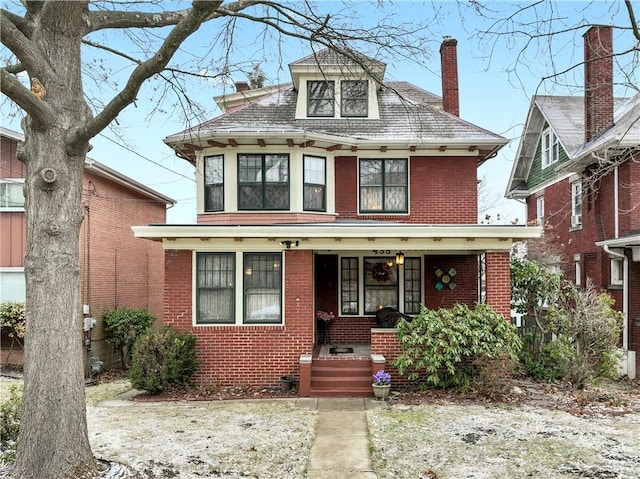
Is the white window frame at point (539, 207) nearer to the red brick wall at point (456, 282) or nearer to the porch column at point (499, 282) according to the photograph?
the red brick wall at point (456, 282)

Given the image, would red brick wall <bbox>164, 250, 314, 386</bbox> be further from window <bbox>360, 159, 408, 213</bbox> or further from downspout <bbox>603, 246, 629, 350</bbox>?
downspout <bbox>603, 246, 629, 350</bbox>

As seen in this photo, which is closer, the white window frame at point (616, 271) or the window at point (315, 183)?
the window at point (315, 183)

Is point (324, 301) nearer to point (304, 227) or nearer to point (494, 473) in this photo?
point (304, 227)

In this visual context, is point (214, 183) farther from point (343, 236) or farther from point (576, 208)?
point (576, 208)

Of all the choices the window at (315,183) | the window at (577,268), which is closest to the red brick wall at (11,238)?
the window at (315,183)

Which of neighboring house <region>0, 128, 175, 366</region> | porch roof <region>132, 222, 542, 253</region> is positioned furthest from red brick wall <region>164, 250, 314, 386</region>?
neighboring house <region>0, 128, 175, 366</region>

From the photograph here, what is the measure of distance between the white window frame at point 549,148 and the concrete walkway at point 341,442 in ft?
42.1

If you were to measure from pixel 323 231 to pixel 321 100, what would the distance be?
185 inches

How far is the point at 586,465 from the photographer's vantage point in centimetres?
594

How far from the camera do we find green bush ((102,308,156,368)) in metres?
14.0

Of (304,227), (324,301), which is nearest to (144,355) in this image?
(304,227)

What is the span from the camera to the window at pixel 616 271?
13633 mm

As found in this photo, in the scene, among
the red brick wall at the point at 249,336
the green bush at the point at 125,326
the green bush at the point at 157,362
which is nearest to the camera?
the green bush at the point at 157,362

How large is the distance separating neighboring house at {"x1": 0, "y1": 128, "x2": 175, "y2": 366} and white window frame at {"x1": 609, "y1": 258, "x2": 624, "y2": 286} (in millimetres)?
15194
